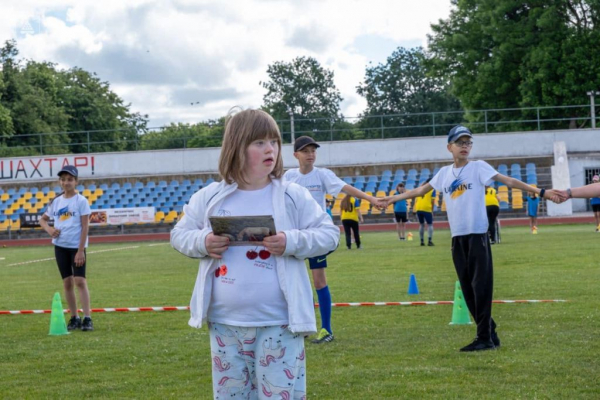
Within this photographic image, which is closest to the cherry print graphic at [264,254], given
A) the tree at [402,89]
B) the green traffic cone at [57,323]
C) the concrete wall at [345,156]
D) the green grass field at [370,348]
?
the green grass field at [370,348]

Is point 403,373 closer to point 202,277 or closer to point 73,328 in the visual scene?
point 202,277

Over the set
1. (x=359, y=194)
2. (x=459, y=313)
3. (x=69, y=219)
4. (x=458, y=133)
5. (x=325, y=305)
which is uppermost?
(x=458, y=133)

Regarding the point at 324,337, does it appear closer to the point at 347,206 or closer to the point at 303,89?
the point at 347,206

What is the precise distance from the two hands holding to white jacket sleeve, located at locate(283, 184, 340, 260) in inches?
3.3

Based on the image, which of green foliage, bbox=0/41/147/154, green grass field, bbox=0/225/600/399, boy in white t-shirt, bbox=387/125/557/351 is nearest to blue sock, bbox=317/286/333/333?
green grass field, bbox=0/225/600/399

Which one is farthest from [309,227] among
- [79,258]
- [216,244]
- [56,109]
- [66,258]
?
[56,109]

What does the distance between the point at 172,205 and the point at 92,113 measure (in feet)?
144

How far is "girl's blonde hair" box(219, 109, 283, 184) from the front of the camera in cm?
431

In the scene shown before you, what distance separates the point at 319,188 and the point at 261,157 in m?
5.47

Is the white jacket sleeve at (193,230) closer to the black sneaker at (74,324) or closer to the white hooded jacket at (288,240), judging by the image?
the white hooded jacket at (288,240)

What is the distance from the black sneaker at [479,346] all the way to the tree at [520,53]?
46.8 metres

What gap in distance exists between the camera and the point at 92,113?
87.8 m

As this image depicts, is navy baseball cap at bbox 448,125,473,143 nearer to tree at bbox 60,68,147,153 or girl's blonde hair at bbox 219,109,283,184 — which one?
girl's blonde hair at bbox 219,109,283,184

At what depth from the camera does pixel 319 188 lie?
385 inches
